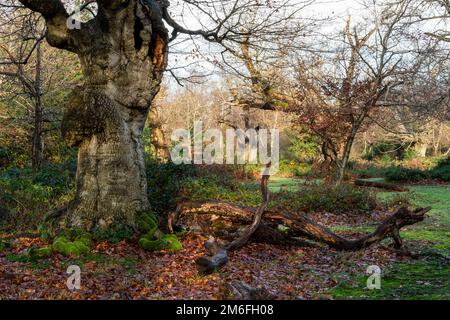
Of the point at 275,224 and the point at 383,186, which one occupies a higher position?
the point at 383,186

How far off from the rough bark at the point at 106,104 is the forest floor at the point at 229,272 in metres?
0.76

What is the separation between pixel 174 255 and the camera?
7793mm

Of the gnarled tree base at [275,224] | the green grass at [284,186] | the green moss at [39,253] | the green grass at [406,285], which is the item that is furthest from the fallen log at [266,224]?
the green grass at [284,186]

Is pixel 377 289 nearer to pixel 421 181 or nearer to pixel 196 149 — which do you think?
pixel 421 181

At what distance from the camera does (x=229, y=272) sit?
679 cm

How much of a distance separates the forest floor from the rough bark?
759mm

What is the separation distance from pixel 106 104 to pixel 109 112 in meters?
0.15

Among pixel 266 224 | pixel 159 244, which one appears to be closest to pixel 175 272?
pixel 159 244

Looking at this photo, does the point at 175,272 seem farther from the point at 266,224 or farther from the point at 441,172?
the point at 441,172

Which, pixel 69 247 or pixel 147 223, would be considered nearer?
pixel 69 247

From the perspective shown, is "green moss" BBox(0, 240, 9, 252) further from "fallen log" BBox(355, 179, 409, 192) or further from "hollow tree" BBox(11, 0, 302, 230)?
"fallen log" BBox(355, 179, 409, 192)

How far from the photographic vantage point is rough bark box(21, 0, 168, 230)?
A: 8.31m
